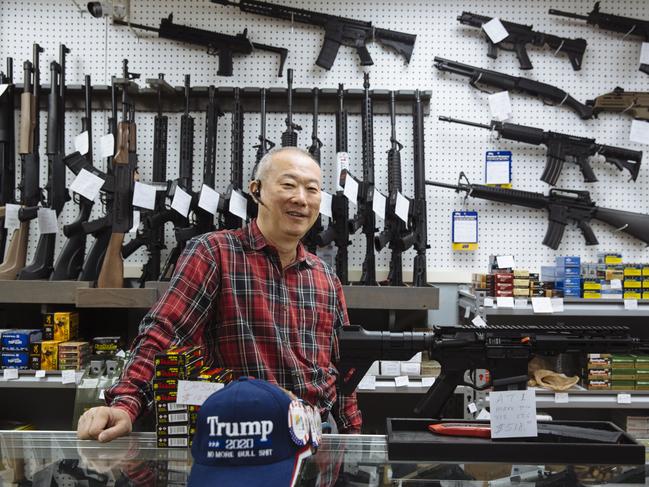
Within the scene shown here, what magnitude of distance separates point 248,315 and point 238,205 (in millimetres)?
1273

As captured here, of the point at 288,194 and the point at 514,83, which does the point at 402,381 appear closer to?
the point at 288,194

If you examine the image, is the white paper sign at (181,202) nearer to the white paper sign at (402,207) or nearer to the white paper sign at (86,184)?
the white paper sign at (86,184)

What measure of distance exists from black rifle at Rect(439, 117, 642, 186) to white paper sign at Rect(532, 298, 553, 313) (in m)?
0.83

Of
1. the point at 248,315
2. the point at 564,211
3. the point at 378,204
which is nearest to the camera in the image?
the point at 248,315

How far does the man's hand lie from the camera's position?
38.7 inches

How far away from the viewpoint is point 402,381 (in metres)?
2.51

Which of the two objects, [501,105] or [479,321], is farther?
[501,105]

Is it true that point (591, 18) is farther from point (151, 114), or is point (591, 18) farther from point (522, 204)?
point (151, 114)

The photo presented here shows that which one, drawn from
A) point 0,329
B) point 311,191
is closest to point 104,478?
point 311,191

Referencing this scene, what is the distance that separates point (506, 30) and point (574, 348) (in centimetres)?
253

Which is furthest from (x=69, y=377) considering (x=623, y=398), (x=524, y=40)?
(x=524, y=40)

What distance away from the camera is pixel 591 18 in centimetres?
304

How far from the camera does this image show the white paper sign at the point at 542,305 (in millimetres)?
2514

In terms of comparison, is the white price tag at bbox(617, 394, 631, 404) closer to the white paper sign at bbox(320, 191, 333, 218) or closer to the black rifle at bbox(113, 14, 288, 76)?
the white paper sign at bbox(320, 191, 333, 218)
